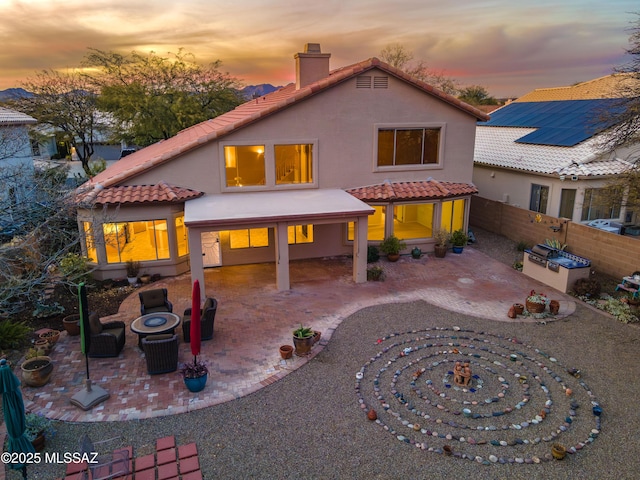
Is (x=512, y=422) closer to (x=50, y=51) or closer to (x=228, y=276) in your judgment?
(x=228, y=276)

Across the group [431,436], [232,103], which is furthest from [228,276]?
[232,103]

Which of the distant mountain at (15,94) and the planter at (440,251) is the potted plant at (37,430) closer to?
the planter at (440,251)

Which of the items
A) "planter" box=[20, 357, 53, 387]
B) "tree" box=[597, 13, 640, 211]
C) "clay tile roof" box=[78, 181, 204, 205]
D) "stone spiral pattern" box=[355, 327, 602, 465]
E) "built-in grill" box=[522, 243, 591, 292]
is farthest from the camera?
"clay tile roof" box=[78, 181, 204, 205]

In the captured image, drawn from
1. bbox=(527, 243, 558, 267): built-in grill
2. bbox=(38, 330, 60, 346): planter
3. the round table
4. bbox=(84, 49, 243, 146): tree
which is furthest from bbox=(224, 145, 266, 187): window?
bbox=(84, 49, 243, 146): tree

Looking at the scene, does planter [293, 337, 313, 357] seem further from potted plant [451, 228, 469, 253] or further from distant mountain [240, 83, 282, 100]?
distant mountain [240, 83, 282, 100]

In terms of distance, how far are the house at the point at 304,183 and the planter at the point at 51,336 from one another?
4.66 meters

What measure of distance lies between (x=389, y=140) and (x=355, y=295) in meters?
8.56

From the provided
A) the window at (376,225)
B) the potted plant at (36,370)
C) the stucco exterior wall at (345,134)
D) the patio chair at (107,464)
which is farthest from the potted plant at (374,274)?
the patio chair at (107,464)

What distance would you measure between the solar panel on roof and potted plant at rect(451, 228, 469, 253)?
7.94m

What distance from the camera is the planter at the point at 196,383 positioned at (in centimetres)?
1062

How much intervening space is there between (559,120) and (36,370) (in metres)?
29.2

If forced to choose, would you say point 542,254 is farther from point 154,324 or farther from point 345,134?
point 154,324

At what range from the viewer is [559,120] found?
1053 inches

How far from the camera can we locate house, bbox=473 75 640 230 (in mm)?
21688
